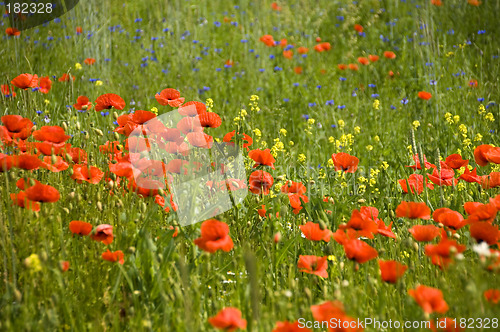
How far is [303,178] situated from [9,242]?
1.58 metres

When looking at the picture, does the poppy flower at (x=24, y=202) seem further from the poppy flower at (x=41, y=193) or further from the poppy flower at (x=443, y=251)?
the poppy flower at (x=443, y=251)

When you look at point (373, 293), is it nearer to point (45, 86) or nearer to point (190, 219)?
point (190, 219)

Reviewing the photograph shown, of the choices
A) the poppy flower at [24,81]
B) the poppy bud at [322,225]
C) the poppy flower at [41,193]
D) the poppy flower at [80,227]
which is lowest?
the poppy bud at [322,225]

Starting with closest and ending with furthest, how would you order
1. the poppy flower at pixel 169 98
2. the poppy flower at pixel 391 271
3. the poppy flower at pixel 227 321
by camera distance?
the poppy flower at pixel 227 321 < the poppy flower at pixel 391 271 < the poppy flower at pixel 169 98

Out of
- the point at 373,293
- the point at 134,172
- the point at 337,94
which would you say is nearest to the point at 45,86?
the point at 134,172

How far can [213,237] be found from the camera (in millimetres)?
1456

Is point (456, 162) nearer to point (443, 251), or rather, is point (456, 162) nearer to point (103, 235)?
point (443, 251)

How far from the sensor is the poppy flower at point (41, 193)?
4.99ft

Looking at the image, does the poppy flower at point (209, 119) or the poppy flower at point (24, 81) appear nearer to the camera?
the poppy flower at point (209, 119)

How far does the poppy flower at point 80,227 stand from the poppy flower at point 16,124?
538mm

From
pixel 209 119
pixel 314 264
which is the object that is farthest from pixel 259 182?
pixel 314 264

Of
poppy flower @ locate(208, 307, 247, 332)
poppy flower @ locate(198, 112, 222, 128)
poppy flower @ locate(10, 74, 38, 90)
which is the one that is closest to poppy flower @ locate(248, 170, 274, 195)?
poppy flower @ locate(198, 112, 222, 128)

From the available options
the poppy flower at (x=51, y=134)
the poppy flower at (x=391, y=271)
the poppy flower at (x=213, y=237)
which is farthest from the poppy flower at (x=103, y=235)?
the poppy flower at (x=391, y=271)

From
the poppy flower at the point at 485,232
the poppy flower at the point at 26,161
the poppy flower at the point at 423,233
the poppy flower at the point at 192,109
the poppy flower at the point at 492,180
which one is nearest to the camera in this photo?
the poppy flower at the point at 485,232
